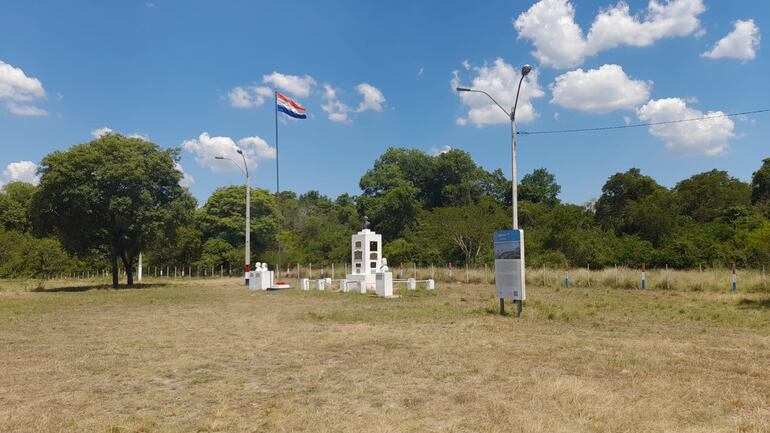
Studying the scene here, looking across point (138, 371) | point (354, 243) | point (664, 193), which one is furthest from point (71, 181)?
point (664, 193)

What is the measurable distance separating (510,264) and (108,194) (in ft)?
80.4

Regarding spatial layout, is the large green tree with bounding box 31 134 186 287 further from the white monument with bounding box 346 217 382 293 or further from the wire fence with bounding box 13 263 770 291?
the wire fence with bounding box 13 263 770 291

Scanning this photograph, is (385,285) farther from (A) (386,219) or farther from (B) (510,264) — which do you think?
(A) (386,219)

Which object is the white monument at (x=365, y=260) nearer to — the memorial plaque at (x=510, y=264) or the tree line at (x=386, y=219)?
the tree line at (x=386, y=219)

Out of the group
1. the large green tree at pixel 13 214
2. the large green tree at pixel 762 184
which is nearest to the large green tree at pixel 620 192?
the large green tree at pixel 762 184

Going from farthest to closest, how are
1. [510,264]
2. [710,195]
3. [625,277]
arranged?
[710,195]
[625,277]
[510,264]

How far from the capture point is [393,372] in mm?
8547

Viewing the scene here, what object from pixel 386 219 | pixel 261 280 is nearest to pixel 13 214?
pixel 386 219

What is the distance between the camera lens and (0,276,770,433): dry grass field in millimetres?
6035

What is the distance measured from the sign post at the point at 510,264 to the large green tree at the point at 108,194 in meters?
22.6

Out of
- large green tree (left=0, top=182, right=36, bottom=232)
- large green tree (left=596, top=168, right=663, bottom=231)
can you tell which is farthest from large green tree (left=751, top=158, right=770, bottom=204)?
large green tree (left=0, top=182, right=36, bottom=232)

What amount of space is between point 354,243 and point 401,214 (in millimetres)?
28208

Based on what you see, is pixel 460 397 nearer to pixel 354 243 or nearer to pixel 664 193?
pixel 354 243

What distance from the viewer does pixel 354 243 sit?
29891 millimetres
